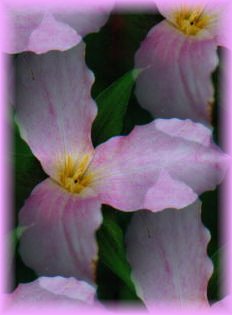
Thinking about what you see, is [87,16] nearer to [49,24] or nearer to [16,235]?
[49,24]

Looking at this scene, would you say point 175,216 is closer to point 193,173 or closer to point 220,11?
point 193,173

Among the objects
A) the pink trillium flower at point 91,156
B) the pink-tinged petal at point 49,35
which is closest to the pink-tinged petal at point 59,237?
the pink trillium flower at point 91,156

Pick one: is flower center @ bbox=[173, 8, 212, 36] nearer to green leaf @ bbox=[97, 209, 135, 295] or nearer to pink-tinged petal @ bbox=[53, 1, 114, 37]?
pink-tinged petal @ bbox=[53, 1, 114, 37]

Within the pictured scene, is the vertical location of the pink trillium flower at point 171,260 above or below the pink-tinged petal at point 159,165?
below

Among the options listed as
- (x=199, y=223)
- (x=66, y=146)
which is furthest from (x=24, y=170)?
(x=199, y=223)

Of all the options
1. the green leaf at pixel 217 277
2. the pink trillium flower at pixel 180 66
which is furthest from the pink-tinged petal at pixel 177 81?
the green leaf at pixel 217 277

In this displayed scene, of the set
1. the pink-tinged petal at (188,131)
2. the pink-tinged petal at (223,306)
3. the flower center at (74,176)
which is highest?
the pink-tinged petal at (188,131)

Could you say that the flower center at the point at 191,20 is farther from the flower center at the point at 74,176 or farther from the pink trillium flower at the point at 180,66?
the flower center at the point at 74,176

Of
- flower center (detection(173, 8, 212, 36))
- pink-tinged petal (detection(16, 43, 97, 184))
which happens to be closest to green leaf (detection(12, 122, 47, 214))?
pink-tinged petal (detection(16, 43, 97, 184))
